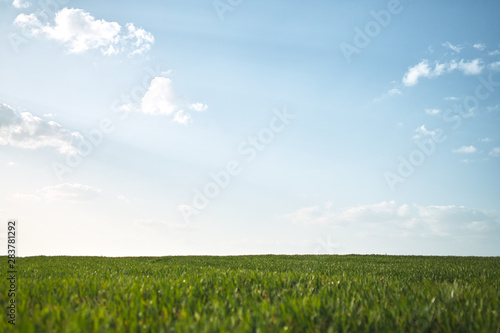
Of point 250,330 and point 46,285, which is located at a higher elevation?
point 250,330

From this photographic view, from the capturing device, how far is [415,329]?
316 cm

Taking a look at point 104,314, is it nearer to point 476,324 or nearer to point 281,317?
point 281,317

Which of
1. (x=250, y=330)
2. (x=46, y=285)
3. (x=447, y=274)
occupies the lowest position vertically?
(x=447, y=274)

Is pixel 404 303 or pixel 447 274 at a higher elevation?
pixel 404 303

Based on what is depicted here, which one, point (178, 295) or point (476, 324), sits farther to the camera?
point (178, 295)

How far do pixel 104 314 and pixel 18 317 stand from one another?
1.06 m

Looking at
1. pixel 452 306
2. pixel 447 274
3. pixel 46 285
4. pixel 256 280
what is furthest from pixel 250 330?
pixel 447 274

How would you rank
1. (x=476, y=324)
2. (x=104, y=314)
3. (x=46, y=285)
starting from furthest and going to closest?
(x=46, y=285)
(x=104, y=314)
(x=476, y=324)

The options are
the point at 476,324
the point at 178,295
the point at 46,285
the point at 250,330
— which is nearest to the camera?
the point at 250,330

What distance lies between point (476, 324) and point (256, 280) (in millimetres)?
3654

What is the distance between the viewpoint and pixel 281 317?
3203 millimetres

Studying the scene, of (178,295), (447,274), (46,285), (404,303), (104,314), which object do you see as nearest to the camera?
(104,314)

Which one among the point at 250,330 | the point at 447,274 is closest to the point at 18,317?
the point at 250,330

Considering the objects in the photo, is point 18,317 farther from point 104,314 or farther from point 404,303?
point 404,303
